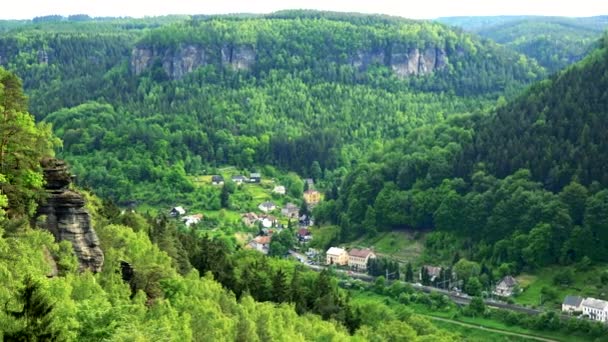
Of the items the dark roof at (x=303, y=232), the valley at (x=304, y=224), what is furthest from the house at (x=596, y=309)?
the dark roof at (x=303, y=232)

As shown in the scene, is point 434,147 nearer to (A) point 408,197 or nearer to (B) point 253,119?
(A) point 408,197

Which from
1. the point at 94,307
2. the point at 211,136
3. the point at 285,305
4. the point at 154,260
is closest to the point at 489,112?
the point at 211,136

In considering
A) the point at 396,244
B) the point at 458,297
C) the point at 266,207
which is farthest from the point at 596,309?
the point at 266,207

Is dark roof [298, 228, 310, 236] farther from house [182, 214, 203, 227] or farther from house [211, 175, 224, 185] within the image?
house [211, 175, 224, 185]

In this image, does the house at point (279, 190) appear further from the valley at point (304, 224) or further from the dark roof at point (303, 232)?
the dark roof at point (303, 232)

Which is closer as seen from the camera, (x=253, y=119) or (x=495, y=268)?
(x=495, y=268)

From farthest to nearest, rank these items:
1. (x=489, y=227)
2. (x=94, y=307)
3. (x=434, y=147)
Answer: (x=434, y=147) → (x=489, y=227) → (x=94, y=307)

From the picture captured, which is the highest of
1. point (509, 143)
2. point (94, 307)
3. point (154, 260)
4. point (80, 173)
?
point (94, 307)

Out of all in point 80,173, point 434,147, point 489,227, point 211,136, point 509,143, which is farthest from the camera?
point 211,136
